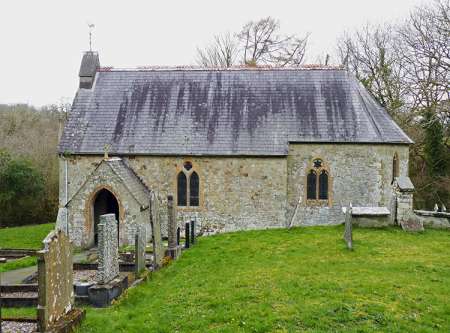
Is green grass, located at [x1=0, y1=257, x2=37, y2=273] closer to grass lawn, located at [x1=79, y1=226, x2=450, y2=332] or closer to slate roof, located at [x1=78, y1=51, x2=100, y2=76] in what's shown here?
grass lawn, located at [x1=79, y1=226, x2=450, y2=332]

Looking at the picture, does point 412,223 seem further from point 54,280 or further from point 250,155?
point 54,280

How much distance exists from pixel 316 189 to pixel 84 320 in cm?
1438

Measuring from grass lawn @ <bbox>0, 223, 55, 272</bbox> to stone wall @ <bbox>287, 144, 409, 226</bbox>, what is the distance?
11640mm

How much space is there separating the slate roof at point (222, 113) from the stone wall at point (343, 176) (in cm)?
49

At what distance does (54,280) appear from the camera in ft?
27.4

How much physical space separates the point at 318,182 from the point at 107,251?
492 inches

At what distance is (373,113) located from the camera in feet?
72.3

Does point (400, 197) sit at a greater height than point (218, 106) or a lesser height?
lesser

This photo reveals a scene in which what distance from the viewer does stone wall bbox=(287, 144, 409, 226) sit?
68.7 ft

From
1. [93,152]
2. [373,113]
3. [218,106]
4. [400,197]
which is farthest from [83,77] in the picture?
[400,197]

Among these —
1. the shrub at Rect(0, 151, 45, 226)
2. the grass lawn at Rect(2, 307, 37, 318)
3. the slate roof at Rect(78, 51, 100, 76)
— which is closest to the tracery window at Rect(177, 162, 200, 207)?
the slate roof at Rect(78, 51, 100, 76)

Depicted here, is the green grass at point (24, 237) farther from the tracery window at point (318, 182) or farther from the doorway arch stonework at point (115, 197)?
the tracery window at point (318, 182)

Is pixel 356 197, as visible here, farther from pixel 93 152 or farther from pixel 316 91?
pixel 93 152

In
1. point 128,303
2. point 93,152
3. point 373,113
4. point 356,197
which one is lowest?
point 128,303
